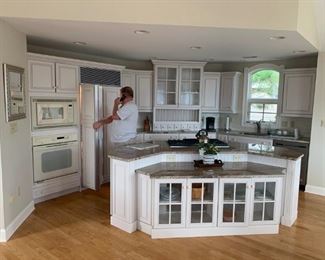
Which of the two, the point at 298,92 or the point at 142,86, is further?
the point at 142,86

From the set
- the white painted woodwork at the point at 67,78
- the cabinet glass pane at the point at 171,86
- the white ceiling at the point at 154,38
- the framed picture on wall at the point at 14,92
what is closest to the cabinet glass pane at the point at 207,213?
the white ceiling at the point at 154,38

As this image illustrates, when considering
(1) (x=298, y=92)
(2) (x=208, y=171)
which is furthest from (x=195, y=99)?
(2) (x=208, y=171)

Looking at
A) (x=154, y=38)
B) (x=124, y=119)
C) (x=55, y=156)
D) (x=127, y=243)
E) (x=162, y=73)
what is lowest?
(x=127, y=243)

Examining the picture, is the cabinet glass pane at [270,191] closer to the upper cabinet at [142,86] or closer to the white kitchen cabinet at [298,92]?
the white kitchen cabinet at [298,92]

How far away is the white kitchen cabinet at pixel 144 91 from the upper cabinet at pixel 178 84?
138mm

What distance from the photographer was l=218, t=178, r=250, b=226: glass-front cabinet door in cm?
307

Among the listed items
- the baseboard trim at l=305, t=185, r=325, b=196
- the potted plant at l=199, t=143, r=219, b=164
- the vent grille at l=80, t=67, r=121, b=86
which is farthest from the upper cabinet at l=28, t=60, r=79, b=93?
the baseboard trim at l=305, t=185, r=325, b=196

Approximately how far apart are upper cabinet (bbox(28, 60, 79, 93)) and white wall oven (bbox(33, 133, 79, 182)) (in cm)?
69

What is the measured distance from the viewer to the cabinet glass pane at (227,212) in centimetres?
315

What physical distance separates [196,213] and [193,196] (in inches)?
8.8

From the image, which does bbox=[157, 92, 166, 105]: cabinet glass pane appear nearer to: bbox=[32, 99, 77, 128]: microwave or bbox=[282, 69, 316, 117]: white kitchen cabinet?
bbox=[32, 99, 77, 128]: microwave

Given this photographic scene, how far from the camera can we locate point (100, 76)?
4641 millimetres

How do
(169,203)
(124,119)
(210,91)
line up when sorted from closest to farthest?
(169,203)
(124,119)
(210,91)

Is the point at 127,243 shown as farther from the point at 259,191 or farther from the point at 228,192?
the point at 259,191
